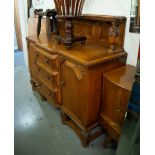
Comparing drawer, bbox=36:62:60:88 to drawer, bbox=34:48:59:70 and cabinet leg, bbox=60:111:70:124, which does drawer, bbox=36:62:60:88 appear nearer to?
drawer, bbox=34:48:59:70

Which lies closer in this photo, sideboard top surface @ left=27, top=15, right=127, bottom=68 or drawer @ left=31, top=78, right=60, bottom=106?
sideboard top surface @ left=27, top=15, right=127, bottom=68

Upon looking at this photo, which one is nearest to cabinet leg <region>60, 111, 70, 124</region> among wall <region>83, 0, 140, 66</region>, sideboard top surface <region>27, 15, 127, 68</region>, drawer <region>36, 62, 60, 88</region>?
drawer <region>36, 62, 60, 88</region>

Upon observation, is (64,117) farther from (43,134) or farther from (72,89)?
(72,89)

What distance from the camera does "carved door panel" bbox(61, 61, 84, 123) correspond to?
140 cm

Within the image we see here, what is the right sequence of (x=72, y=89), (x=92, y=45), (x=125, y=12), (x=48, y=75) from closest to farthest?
(x=125, y=12), (x=72, y=89), (x=92, y=45), (x=48, y=75)

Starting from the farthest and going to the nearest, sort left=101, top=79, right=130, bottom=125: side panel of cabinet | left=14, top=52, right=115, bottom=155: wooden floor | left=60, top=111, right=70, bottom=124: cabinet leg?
left=60, top=111, right=70, bottom=124: cabinet leg, left=14, top=52, right=115, bottom=155: wooden floor, left=101, top=79, right=130, bottom=125: side panel of cabinet

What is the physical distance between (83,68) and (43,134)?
85 cm

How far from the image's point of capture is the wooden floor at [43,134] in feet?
4.98

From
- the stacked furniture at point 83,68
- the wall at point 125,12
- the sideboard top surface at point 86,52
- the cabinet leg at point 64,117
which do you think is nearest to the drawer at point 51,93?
the stacked furniture at point 83,68

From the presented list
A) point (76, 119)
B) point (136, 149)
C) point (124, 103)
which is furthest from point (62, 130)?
point (136, 149)

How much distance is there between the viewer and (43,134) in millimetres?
1711

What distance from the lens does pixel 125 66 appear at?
1.52m

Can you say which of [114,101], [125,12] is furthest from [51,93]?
[125,12]
